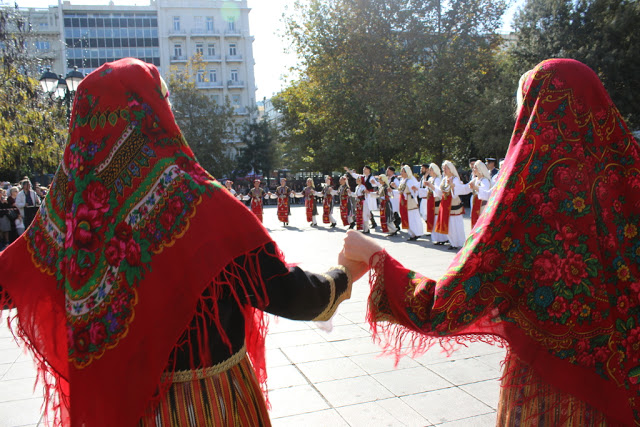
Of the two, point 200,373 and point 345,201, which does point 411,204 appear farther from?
point 200,373

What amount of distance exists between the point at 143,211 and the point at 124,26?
68.5m

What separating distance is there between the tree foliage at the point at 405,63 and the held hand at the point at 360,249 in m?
22.7

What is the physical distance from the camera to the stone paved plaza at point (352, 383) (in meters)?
3.53

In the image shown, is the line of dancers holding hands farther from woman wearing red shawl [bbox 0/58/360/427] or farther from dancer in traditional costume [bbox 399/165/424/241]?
woman wearing red shawl [bbox 0/58/360/427]

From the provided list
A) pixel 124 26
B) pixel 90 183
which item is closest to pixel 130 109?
pixel 90 183

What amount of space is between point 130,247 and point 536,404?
165 cm

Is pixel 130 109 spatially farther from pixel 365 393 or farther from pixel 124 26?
pixel 124 26

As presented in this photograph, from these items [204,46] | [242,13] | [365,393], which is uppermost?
[242,13]

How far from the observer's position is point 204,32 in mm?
60469

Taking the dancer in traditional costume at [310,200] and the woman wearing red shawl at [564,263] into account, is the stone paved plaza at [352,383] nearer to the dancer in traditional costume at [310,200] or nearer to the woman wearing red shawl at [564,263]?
the woman wearing red shawl at [564,263]

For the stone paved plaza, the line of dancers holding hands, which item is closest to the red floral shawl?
the stone paved plaza

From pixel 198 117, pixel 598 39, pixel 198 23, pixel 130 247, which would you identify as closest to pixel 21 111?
pixel 130 247

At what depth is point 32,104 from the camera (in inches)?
508

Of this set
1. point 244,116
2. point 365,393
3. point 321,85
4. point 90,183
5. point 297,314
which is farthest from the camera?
point 244,116
